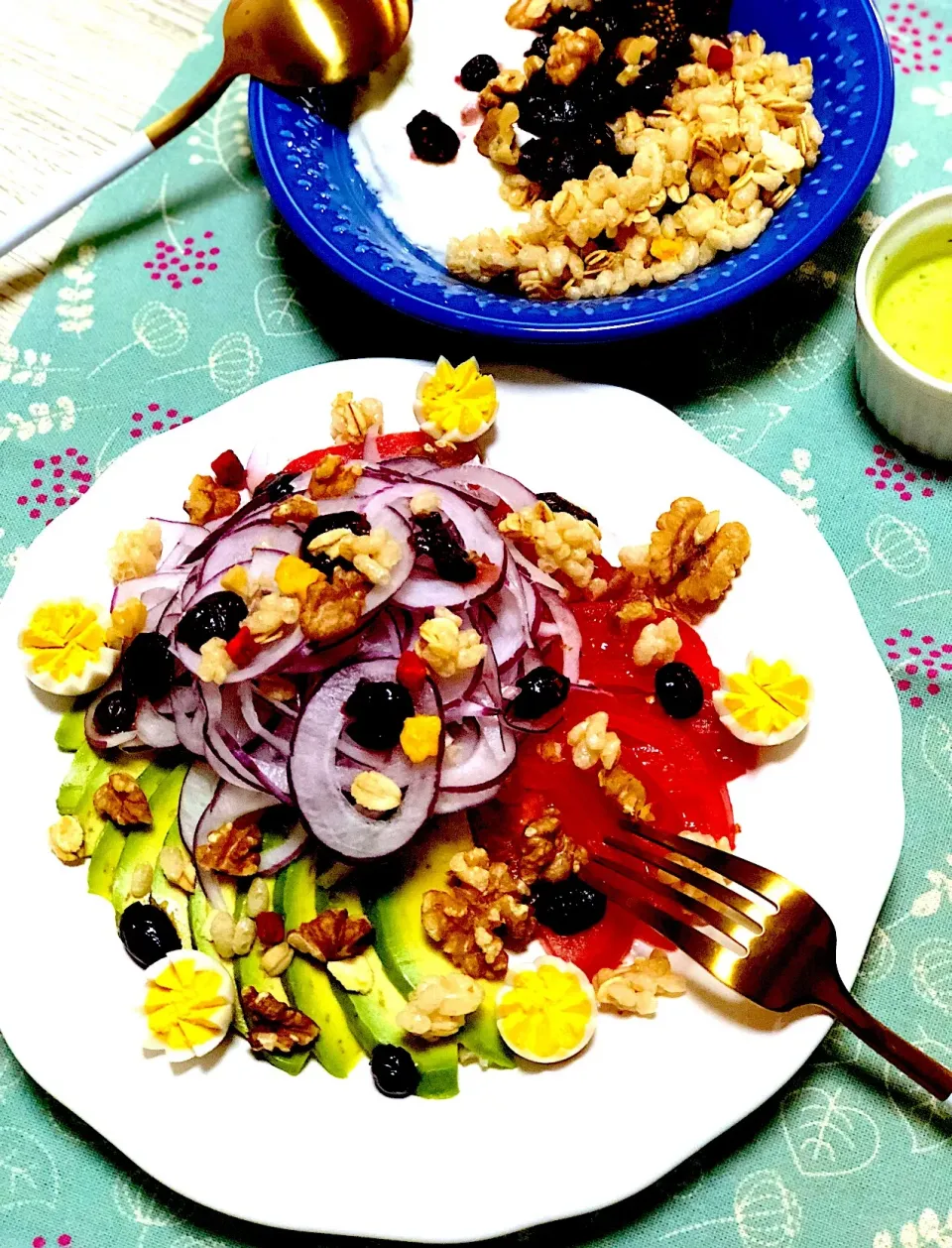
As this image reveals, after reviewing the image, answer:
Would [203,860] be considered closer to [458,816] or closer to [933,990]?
[458,816]

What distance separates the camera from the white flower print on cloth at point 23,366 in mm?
2365

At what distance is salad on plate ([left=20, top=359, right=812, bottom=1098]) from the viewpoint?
162cm

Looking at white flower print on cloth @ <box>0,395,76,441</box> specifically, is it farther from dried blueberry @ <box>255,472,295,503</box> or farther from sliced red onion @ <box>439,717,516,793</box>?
sliced red onion @ <box>439,717,516,793</box>

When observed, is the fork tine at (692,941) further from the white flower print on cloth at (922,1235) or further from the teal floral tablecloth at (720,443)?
the white flower print on cloth at (922,1235)

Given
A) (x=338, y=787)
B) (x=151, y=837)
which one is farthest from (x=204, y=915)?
(x=338, y=787)

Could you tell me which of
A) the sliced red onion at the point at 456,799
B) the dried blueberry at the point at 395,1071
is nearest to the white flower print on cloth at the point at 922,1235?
the dried blueberry at the point at 395,1071

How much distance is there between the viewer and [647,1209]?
1635 millimetres

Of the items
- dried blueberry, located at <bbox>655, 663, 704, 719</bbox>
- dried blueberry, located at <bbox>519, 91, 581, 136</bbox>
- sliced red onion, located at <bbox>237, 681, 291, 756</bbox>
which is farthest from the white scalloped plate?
dried blueberry, located at <bbox>519, 91, 581, 136</bbox>

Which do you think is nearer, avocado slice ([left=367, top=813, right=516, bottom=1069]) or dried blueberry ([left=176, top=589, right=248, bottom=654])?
avocado slice ([left=367, top=813, right=516, bottom=1069])

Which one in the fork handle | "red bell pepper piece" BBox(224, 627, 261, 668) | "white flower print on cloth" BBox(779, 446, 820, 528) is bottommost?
the fork handle

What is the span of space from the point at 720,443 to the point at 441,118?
87 centimetres

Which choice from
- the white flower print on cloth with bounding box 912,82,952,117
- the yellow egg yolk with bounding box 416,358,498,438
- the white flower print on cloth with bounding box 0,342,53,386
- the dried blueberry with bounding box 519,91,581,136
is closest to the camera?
the yellow egg yolk with bounding box 416,358,498,438

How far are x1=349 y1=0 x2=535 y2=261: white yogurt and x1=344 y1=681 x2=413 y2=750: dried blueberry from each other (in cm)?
99

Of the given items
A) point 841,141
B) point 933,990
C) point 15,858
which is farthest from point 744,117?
point 15,858
